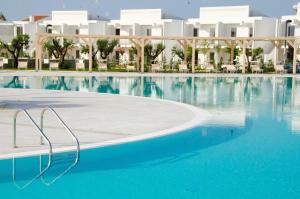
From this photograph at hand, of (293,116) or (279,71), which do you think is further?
(279,71)

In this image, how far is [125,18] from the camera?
5041 cm

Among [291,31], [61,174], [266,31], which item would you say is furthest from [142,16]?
[61,174]

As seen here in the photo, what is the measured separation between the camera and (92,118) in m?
9.88

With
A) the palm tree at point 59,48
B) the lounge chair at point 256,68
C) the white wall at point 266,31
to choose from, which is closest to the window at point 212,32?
the white wall at point 266,31

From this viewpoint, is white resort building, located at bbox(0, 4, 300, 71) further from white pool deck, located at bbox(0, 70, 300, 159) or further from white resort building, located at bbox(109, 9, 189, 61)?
white pool deck, located at bbox(0, 70, 300, 159)

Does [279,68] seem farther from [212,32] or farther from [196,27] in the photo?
[196,27]

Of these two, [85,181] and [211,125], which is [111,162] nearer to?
[85,181]

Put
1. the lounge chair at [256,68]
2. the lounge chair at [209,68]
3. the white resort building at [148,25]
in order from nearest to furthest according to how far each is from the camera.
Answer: the lounge chair at [209,68] → the lounge chair at [256,68] → the white resort building at [148,25]

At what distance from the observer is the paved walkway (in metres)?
7.39

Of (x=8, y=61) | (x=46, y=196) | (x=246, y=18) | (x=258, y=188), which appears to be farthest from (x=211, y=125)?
(x=246, y=18)

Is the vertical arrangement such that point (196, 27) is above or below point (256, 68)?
above

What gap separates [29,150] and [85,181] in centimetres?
143

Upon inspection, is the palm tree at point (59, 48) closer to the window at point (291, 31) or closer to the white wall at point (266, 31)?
the white wall at point (266, 31)

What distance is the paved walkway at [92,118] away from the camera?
7391 millimetres
